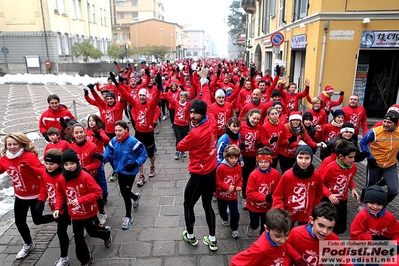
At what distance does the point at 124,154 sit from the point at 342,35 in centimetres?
941

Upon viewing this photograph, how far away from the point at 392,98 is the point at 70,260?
12.1 meters

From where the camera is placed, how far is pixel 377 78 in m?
11.4

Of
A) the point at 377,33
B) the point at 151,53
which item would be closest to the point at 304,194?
the point at 377,33

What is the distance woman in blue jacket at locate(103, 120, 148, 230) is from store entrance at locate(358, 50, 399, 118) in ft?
32.6

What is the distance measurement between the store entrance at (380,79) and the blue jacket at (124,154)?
989 centimetres

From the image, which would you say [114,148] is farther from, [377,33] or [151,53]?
[151,53]

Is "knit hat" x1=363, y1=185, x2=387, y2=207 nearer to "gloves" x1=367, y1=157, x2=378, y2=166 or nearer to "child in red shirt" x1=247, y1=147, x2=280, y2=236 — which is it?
"child in red shirt" x1=247, y1=147, x2=280, y2=236

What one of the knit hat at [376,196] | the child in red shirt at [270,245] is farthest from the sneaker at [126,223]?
the knit hat at [376,196]

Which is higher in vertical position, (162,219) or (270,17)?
(270,17)

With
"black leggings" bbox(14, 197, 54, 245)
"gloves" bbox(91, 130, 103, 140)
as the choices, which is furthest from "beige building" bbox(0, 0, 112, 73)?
"black leggings" bbox(14, 197, 54, 245)

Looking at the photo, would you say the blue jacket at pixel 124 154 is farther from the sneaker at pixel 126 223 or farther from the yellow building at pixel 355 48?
the yellow building at pixel 355 48

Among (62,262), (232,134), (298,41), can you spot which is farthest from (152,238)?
(298,41)

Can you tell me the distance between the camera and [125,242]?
4.53 m

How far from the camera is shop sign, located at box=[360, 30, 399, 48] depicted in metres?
10.4
